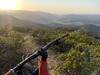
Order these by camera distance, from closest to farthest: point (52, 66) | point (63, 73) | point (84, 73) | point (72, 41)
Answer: point (84, 73), point (63, 73), point (52, 66), point (72, 41)

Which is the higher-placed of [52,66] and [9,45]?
[9,45]

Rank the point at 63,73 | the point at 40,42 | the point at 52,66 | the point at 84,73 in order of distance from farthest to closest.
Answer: the point at 40,42
the point at 52,66
the point at 63,73
the point at 84,73

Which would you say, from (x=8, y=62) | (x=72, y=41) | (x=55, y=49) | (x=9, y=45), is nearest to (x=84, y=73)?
(x=8, y=62)

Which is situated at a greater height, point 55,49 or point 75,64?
point 75,64

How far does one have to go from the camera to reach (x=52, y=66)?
19.8 meters

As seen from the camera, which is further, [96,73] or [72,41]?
[72,41]

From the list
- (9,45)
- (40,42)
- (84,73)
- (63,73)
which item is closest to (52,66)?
(9,45)

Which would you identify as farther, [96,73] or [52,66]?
[52,66]

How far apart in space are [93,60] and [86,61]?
0.35 m

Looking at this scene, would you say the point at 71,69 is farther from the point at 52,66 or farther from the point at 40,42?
the point at 40,42

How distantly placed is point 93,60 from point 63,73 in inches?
64.2

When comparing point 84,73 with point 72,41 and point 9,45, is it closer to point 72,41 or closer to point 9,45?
point 9,45

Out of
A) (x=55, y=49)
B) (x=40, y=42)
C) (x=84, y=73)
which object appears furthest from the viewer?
(x=40, y=42)

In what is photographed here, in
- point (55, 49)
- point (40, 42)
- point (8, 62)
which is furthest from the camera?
point (40, 42)
